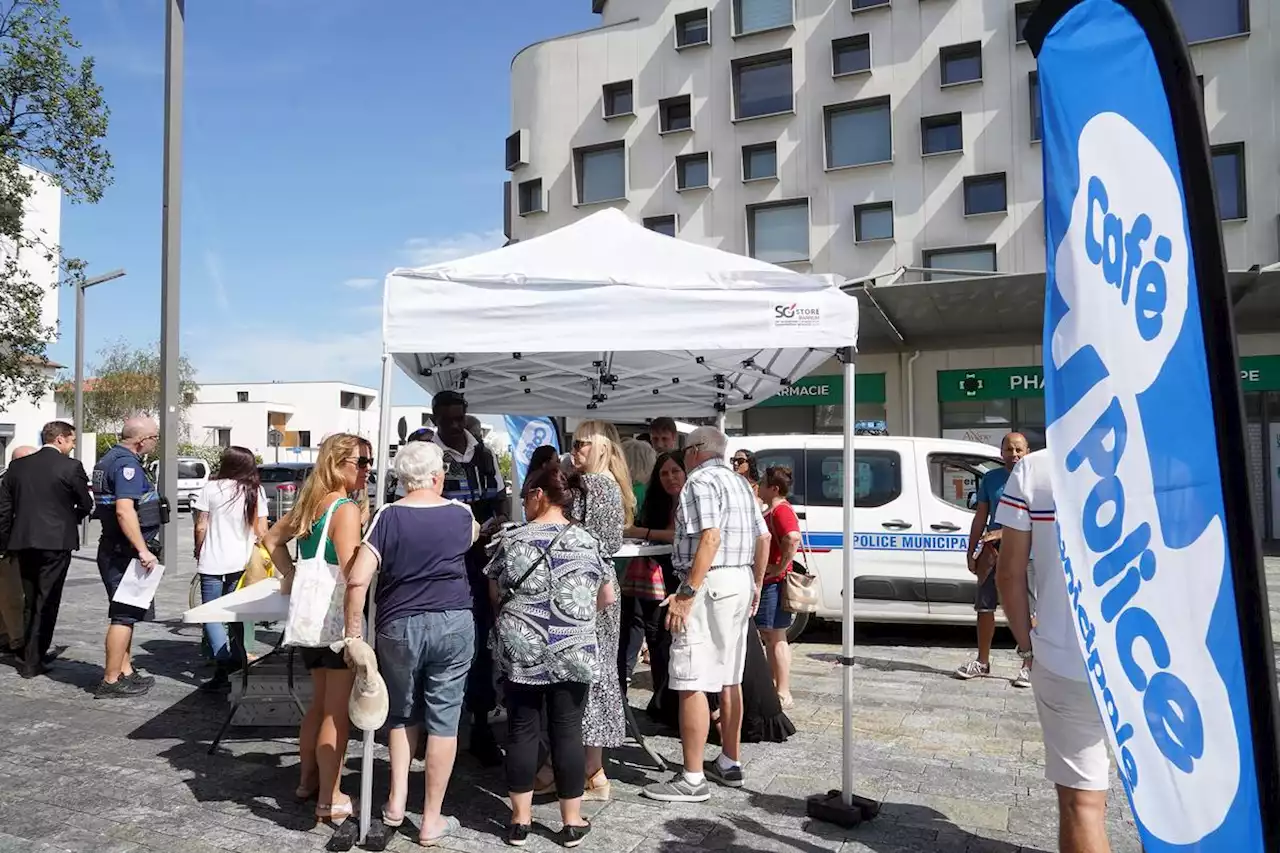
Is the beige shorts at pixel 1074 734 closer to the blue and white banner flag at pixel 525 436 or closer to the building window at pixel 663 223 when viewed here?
the blue and white banner flag at pixel 525 436

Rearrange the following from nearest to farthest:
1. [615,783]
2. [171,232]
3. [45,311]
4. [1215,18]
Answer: [615,783], [171,232], [1215,18], [45,311]

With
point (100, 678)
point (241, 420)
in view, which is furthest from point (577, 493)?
point (241, 420)

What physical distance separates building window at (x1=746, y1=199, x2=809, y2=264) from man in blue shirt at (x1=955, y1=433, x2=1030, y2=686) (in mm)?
16484

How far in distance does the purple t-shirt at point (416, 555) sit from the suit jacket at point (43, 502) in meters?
4.18

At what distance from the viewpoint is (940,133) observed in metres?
21.3

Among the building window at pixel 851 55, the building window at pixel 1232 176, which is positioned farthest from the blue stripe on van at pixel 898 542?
the building window at pixel 851 55

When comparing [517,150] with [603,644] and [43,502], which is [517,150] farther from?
[603,644]

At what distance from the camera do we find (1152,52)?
4.48 feet

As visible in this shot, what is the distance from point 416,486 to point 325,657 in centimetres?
90

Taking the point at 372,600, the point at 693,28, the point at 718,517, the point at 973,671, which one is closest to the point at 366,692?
the point at 372,600

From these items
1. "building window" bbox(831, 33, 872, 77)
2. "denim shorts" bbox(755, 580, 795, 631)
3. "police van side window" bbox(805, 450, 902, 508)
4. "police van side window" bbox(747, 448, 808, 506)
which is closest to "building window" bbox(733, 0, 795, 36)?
"building window" bbox(831, 33, 872, 77)

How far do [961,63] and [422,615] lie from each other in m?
21.3

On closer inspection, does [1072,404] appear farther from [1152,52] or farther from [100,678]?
[100,678]

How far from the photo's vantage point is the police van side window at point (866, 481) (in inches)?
321
